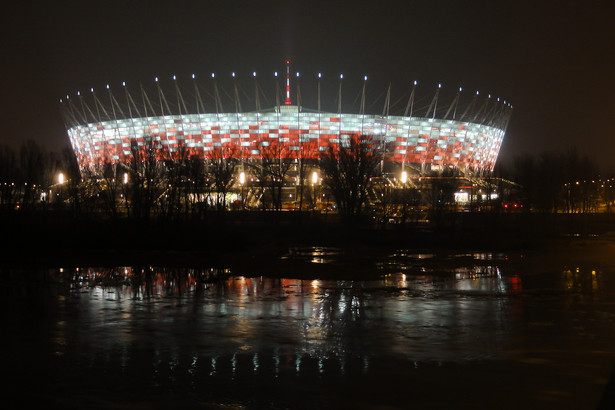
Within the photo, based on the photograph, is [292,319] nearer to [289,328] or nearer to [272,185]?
[289,328]

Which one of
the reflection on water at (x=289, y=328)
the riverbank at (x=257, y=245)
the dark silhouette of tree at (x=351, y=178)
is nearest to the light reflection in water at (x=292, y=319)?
the reflection on water at (x=289, y=328)

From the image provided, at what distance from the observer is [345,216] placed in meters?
43.5

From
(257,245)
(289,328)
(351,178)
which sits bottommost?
(289,328)

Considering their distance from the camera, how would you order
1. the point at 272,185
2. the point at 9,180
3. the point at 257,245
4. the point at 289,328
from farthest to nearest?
the point at 272,185
the point at 9,180
the point at 257,245
the point at 289,328

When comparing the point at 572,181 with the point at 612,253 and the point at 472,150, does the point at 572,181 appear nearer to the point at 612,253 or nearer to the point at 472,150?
the point at 472,150

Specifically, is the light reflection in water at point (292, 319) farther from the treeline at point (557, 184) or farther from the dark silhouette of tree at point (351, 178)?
the treeline at point (557, 184)

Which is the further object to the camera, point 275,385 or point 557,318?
point 557,318

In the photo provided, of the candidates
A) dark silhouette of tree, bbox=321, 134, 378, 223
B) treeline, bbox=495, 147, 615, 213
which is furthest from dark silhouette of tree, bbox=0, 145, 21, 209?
treeline, bbox=495, 147, 615, 213

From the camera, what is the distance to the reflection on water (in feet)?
27.8

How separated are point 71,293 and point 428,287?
9001 mm

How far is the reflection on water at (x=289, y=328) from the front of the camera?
8484 millimetres

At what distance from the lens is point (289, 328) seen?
11445mm

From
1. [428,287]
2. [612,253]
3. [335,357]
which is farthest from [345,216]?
[335,357]

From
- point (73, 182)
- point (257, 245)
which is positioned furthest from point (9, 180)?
A: point (257, 245)
